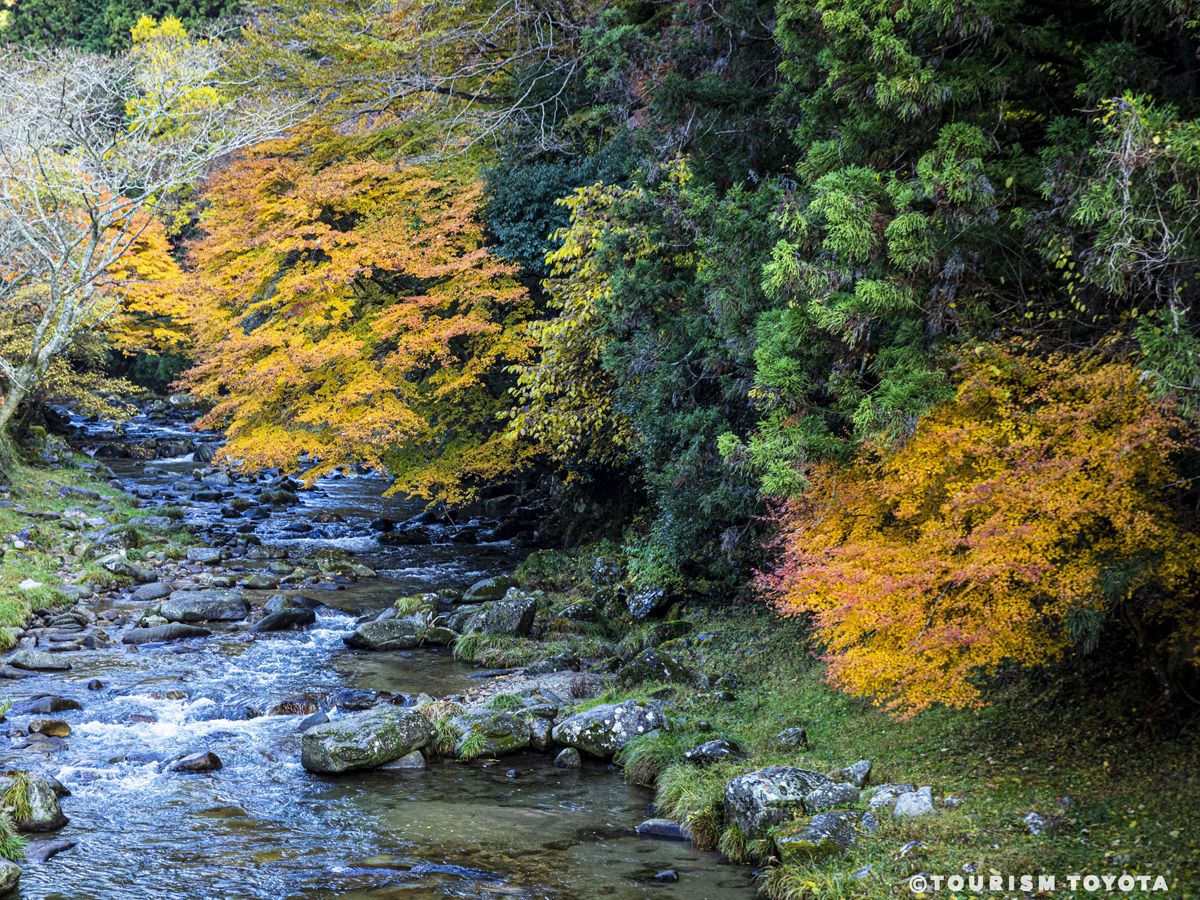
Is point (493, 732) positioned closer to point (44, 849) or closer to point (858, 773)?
point (858, 773)

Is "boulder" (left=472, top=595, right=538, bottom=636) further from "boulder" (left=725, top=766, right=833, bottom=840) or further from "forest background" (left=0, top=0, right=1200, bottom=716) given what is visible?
"boulder" (left=725, top=766, right=833, bottom=840)

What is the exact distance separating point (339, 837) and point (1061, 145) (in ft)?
24.9

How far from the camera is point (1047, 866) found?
5434 mm

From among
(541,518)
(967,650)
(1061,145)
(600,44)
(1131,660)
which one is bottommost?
(541,518)

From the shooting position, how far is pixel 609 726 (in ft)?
29.6

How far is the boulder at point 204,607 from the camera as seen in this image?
42.8 feet

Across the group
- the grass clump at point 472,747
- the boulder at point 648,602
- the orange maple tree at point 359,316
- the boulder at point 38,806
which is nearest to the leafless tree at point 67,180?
the orange maple tree at point 359,316

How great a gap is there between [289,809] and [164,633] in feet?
19.6

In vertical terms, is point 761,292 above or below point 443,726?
above

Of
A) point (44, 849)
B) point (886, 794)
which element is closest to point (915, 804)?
point (886, 794)

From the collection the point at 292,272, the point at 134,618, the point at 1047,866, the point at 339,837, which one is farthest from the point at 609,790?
the point at 292,272

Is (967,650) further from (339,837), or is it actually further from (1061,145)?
(339,837)

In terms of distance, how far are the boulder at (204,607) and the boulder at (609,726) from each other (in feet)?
22.0

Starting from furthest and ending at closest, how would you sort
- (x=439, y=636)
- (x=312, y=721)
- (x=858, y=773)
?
(x=439, y=636) → (x=312, y=721) → (x=858, y=773)
